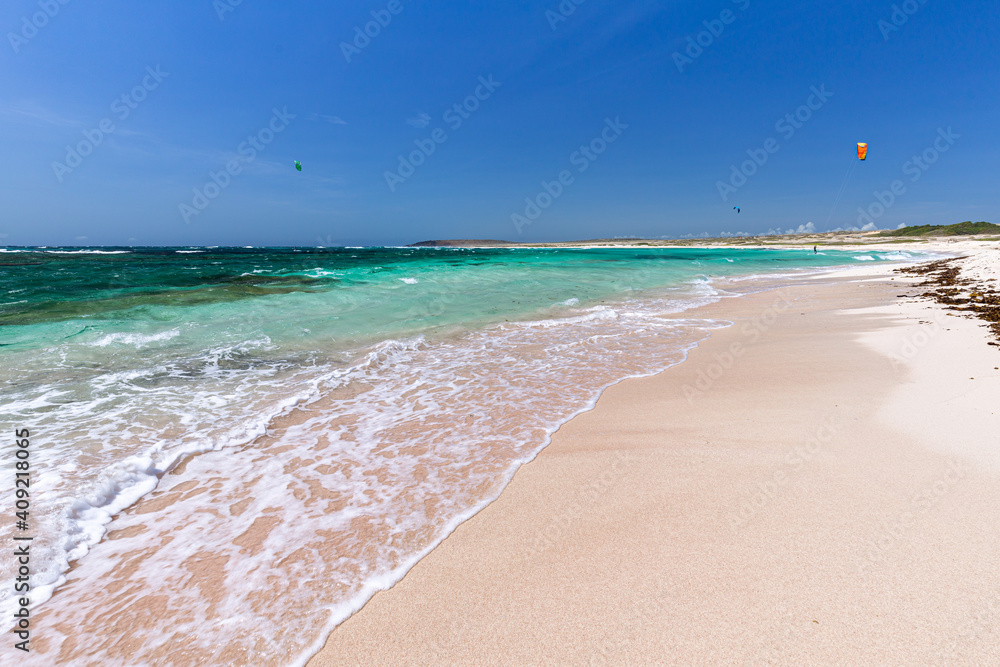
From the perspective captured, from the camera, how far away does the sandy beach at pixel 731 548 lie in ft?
6.32

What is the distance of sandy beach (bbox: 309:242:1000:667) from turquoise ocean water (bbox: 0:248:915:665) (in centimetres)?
29

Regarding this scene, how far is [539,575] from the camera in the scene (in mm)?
2387

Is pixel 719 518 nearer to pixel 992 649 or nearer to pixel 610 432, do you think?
pixel 992 649

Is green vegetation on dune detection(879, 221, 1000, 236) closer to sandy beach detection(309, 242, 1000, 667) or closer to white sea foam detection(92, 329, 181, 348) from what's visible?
sandy beach detection(309, 242, 1000, 667)

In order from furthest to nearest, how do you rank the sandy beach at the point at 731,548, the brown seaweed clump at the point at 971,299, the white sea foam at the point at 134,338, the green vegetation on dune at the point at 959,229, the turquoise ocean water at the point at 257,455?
the green vegetation on dune at the point at 959,229 → the brown seaweed clump at the point at 971,299 → the white sea foam at the point at 134,338 → the turquoise ocean water at the point at 257,455 → the sandy beach at the point at 731,548

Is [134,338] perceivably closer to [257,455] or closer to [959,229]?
[257,455]

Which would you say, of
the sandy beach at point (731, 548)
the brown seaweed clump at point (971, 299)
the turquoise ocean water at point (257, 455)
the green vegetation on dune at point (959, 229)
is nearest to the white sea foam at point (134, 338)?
the turquoise ocean water at point (257, 455)

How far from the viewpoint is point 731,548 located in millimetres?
2498

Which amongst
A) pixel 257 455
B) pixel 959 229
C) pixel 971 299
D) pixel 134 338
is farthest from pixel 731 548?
pixel 959 229

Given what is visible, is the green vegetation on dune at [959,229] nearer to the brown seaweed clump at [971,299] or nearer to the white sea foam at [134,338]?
the brown seaweed clump at [971,299]

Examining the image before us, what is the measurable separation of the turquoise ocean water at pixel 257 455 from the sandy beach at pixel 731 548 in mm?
291

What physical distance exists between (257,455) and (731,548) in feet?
13.4

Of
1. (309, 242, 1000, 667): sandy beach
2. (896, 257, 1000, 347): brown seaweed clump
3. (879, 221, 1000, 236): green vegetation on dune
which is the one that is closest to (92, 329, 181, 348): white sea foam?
(309, 242, 1000, 667): sandy beach

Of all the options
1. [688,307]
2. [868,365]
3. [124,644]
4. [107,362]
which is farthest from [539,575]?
[688,307]
